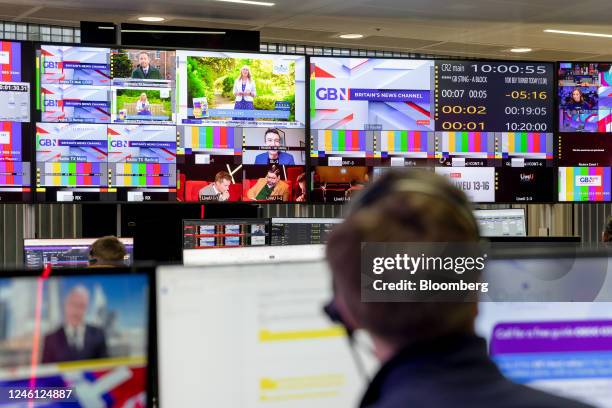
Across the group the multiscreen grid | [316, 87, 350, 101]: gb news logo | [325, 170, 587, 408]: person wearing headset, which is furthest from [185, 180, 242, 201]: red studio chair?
[325, 170, 587, 408]: person wearing headset

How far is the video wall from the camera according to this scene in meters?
5.27

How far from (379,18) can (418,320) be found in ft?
24.5

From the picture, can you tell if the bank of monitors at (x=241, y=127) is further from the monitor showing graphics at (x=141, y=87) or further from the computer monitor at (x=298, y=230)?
the computer monitor at (x=298, y=230)

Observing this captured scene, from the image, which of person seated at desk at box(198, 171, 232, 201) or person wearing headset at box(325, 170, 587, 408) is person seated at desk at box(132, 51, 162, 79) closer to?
person seated at desk at box(198, 171, 232, 201)

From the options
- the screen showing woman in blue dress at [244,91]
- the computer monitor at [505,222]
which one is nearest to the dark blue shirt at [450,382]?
the screen showing woman in blue dress at [244,91]

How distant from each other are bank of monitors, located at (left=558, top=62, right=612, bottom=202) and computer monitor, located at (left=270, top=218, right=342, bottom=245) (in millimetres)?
1894

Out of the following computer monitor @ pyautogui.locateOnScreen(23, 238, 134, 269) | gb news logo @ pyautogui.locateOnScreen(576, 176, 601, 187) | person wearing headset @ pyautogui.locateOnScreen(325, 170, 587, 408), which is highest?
gb news logo @ pyautogui.locateOnScreen(576, 176, 601, 187)

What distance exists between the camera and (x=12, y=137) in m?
5.19

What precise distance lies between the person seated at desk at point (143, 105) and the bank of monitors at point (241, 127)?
0.19m

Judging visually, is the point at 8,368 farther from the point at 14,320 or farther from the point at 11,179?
the point at 11,179

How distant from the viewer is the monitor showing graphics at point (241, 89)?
5480mm

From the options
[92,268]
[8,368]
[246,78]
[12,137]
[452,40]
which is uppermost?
[452,40]

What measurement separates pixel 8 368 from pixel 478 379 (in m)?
0.83

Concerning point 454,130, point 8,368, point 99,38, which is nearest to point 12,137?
point 99,38
